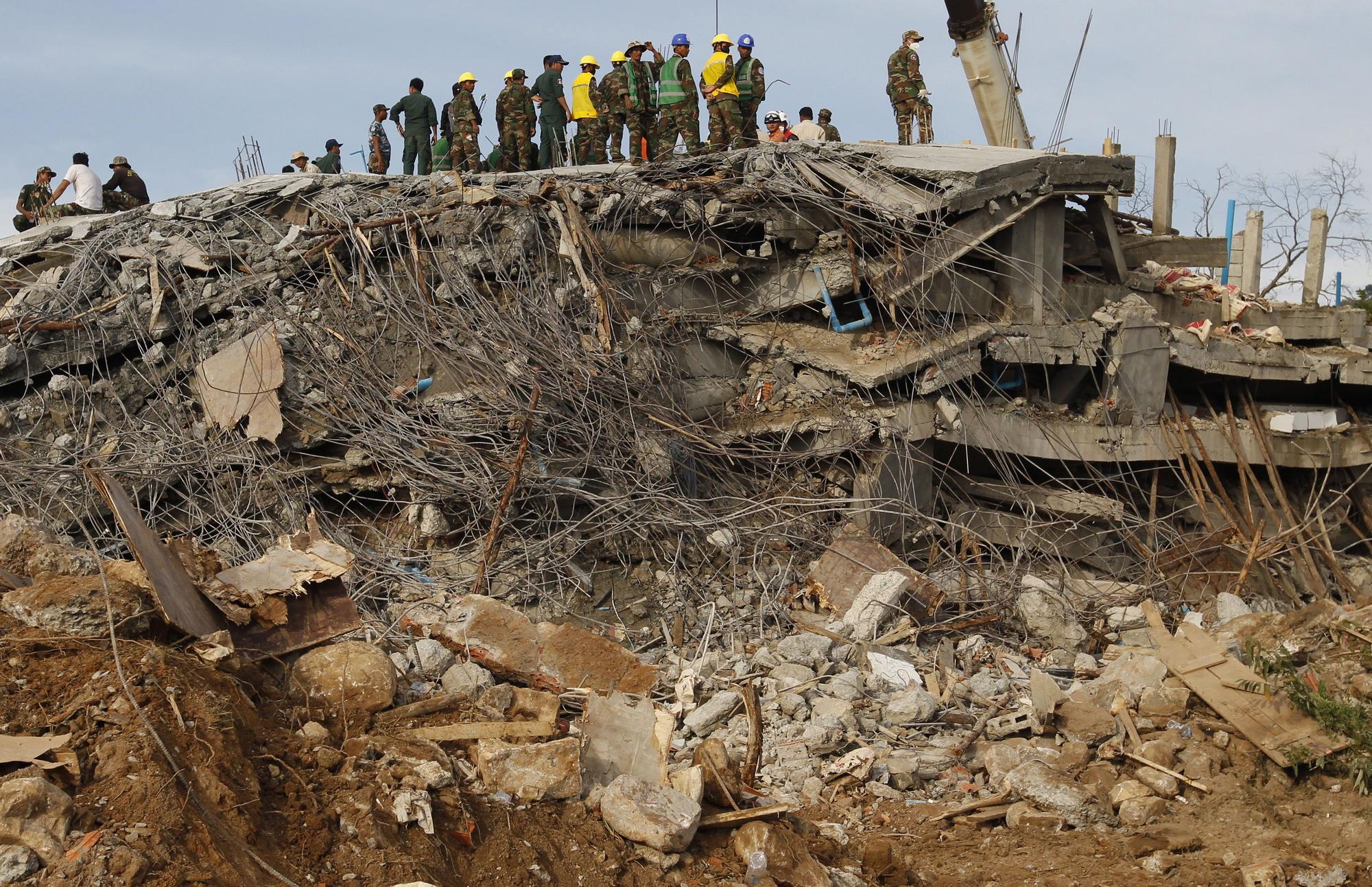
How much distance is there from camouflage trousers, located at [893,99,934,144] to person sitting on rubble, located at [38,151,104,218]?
28.2ft

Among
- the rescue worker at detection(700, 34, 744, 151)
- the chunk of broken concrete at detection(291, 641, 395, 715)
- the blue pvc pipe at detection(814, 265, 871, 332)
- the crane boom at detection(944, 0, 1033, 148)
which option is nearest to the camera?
the chunk of broken concrete at detection(291, 641, 395, 715)

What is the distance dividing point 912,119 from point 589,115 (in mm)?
3905

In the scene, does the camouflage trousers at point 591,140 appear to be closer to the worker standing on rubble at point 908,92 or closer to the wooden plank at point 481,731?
the worker standing on rubble at point 908,92

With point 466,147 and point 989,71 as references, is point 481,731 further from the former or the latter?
point 989,71

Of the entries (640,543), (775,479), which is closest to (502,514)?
(640,543)

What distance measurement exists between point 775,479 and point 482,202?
3.24 meters

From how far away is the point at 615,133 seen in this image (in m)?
11.8

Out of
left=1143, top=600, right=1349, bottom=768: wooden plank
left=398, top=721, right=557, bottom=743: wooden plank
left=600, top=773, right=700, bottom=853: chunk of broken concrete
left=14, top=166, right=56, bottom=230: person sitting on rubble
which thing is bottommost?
left=1143, top=600, right=1349, bottom=768: wooden plank

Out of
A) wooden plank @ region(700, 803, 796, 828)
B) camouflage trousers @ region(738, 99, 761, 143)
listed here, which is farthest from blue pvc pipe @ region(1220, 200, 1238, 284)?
wooden plank @ region(700, 803, 796, 828)

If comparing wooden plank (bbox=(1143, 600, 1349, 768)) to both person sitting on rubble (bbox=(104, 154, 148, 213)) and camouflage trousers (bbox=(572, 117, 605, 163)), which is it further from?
person sitting on rubble (bbox=(104, 154, 148, 213))

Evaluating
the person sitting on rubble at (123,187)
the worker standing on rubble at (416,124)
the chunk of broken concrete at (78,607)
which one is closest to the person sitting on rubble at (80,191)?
the person sitting on rubble at (123,187)

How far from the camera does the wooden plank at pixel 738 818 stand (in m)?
4.61

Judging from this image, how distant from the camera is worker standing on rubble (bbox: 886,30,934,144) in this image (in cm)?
1306

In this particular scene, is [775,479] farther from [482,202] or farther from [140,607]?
[140,607]
